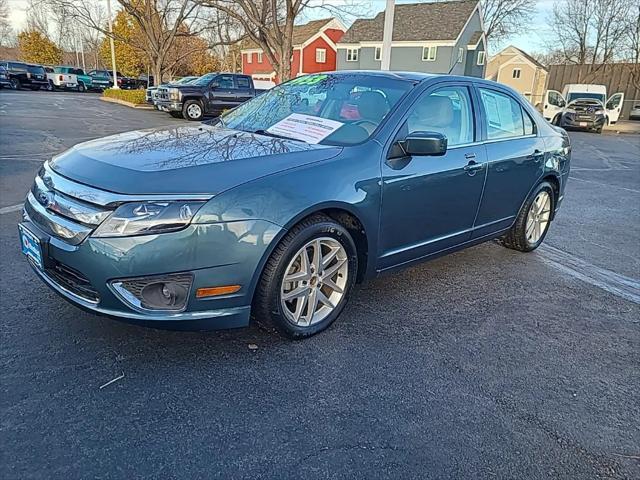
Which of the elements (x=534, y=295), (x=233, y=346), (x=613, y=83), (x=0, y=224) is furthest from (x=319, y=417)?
(x=613, y=83)

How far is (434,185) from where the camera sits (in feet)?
11.2

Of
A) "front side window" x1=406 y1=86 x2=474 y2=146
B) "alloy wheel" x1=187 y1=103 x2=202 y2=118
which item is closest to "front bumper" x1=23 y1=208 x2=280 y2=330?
"front side window" x1=406 y1=86 x2=474 y2=146

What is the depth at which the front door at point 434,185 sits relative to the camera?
3.21 m

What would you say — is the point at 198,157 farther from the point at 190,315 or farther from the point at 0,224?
the point at 0,224

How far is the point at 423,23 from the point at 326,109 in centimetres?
3916

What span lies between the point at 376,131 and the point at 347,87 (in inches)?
28.1

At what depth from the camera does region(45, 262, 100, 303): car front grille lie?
8.11 ft

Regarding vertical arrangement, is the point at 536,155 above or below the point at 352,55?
below

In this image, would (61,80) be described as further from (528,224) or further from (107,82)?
(528,224)

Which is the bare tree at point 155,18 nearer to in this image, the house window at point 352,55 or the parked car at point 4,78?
the parked car at point 4,78

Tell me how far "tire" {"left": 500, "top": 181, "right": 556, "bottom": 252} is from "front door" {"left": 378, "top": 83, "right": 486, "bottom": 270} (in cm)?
94

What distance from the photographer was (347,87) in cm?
370

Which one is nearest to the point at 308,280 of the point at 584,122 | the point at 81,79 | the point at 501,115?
the point at 501,115

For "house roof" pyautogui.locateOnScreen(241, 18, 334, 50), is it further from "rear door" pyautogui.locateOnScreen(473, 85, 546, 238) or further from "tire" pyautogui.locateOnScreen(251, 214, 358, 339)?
"tire" pyautogui.locateOnScreen(251, 214, 358, 339)
